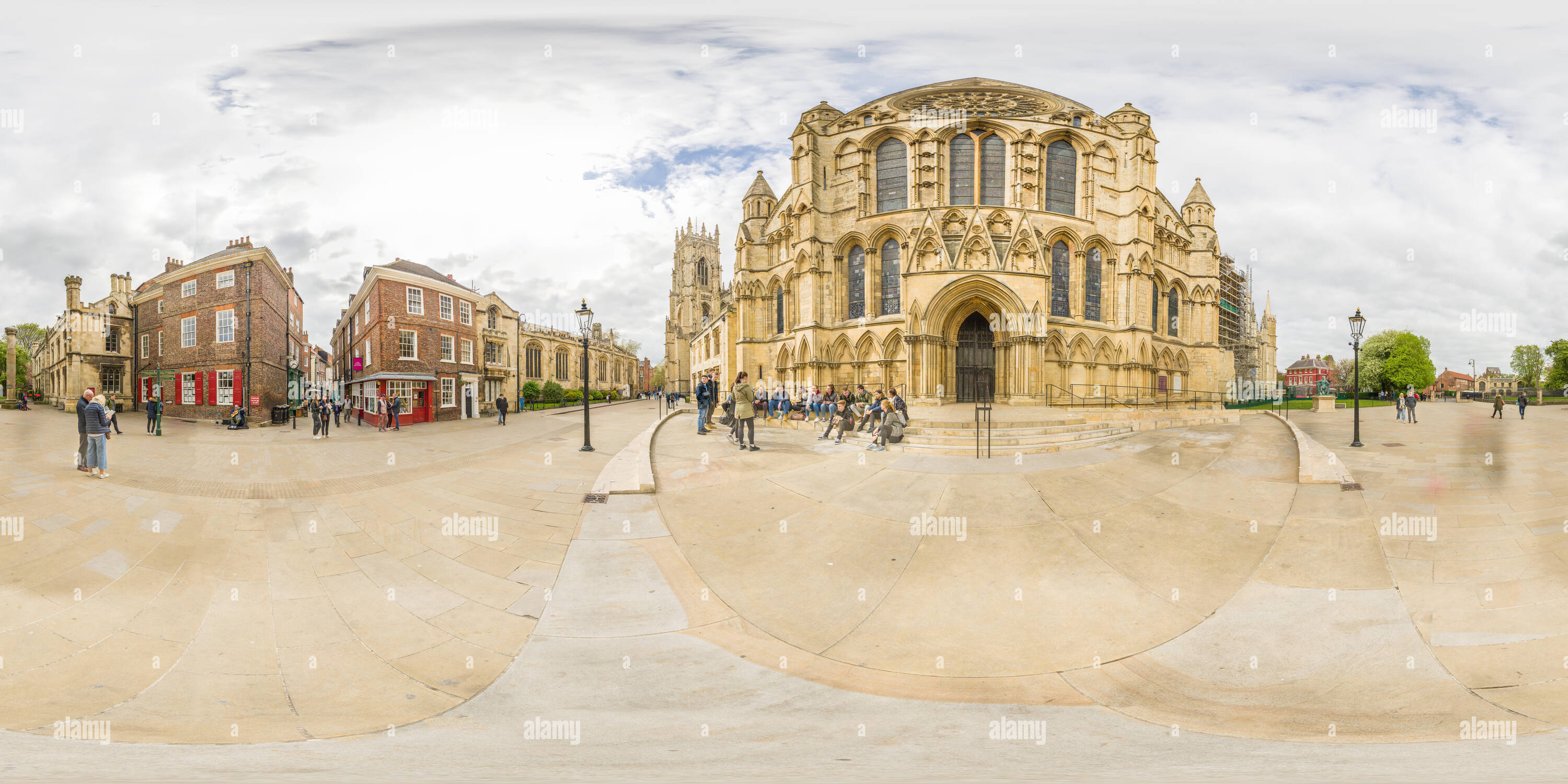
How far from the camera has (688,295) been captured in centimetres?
7950

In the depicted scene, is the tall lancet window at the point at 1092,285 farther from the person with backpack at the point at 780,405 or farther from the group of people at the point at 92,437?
the group of people at the point at 92,437

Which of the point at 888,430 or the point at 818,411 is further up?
the point at 818,411

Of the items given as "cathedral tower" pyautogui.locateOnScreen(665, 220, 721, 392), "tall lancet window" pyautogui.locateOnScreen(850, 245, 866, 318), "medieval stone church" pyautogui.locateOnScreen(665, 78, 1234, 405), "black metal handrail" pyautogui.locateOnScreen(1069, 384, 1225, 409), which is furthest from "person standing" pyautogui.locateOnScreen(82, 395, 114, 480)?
"cathedral tower" pyautogui.locateOnScreen(665, 220, 721, 392)

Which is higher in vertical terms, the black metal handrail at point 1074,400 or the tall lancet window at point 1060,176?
the tall lancet window at point 1060,176

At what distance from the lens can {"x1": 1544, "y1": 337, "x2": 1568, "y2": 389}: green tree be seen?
48219mm

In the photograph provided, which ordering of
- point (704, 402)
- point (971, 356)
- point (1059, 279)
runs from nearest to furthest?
point (704, 402) → point (971, 356) → point (1059, 279)

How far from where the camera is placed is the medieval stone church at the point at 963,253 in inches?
858

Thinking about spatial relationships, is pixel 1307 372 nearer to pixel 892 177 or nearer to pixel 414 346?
pixel 892 177

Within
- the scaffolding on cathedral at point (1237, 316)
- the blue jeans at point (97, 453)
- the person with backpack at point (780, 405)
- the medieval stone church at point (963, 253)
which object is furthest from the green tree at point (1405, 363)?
the blue jeans at point (97, 453)

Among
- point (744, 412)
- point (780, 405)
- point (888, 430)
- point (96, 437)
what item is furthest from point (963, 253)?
point (96, 437)

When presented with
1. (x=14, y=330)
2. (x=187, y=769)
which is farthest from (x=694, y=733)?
(x=14, y=330)

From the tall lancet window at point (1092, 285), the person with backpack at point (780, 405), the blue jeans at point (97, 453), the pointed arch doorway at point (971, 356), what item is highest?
the tall lancet window at point (1092, 285)

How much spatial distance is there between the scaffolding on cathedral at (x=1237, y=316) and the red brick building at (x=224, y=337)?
191ft

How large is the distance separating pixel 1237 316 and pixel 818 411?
50838 millimetres
